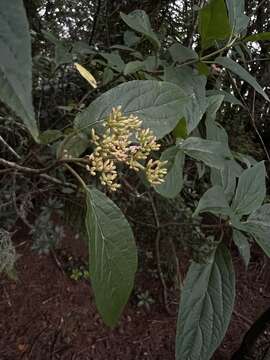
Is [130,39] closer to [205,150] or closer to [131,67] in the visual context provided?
[131,67]

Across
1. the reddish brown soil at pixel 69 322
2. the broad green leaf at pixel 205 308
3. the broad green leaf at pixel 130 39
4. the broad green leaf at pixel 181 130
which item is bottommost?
the reddish brown soil at pixel 69 322

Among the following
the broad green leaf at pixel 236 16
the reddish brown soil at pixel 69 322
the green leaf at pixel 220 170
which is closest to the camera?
the broad green leaf at pixel 236 16

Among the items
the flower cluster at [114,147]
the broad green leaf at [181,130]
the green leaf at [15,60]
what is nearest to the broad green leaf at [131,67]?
the broad green leaf at [181,130]

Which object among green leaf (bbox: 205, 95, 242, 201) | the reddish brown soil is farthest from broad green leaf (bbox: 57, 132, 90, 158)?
the reddish brown soil

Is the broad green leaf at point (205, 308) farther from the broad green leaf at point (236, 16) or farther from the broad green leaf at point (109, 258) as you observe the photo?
the broad green leaf at point (236, 16)

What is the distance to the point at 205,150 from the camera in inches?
26.5

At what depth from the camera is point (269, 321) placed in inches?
52.3

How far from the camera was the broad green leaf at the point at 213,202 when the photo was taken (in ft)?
2.11

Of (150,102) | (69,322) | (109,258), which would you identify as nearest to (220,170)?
(150,102)

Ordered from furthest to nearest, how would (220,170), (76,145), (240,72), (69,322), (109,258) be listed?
(69,322) < (220,170) < (240,72) < (76,145) < (109,258)

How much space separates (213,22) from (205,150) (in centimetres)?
21

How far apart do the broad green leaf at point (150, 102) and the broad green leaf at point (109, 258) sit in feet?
0.43

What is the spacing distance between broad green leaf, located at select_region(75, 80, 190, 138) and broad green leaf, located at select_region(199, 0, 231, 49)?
0.45 ft

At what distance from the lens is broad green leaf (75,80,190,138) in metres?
0.54
